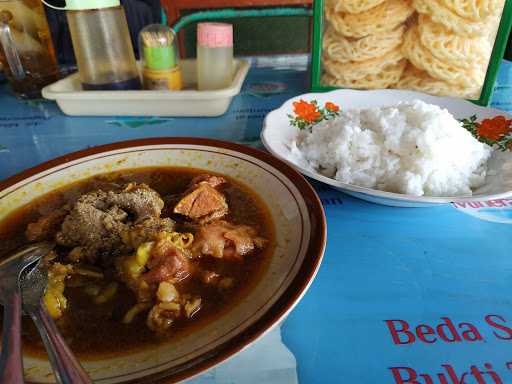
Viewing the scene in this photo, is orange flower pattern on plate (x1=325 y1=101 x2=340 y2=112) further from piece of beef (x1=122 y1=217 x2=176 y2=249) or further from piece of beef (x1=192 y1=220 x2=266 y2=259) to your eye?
piece of beef (x1=122 y1=217 x2=176 y2=249)

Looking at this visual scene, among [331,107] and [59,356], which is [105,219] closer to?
[59,356]

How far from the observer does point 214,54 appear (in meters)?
1.79

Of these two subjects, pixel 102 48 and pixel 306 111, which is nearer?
pixel 306 111

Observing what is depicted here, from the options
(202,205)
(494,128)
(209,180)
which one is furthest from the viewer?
(494,128)

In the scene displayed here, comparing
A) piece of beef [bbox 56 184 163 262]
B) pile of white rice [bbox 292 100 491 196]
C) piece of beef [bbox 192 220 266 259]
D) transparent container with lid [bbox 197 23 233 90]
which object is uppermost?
transparent container with lid [bbox 197 23 233 90]

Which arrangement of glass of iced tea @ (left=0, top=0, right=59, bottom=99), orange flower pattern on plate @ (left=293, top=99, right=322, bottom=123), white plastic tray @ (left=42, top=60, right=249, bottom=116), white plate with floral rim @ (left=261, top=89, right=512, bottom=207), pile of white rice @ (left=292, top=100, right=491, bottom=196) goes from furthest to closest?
glass of iced tea @ (left=0, top=0, right=59, bottom=99), white plastic tray @ (left=42, top=60, right=249, bottom=116), orange flower pattern on plate @ (left=293, top=99, right=322, bottom=123), pile of white rice @ (left=292, top=100, right=491, bottom=196), white plate with floral rim @ (left=261, top=89, right=512, bottom=207)

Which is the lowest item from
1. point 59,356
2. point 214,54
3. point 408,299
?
point 408,299

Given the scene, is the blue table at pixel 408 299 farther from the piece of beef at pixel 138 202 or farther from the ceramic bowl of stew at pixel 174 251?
the piece of beef at pixel 138 202

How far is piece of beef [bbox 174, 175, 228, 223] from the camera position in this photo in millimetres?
1038

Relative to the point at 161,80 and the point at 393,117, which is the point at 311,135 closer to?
the point at 393,117

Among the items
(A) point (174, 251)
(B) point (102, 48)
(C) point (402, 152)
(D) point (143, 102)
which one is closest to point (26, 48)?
(B) point (102, 48)

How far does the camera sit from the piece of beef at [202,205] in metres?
1.04

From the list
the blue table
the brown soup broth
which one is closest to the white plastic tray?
the blue table

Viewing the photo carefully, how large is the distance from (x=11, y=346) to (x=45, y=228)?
0.48 m
